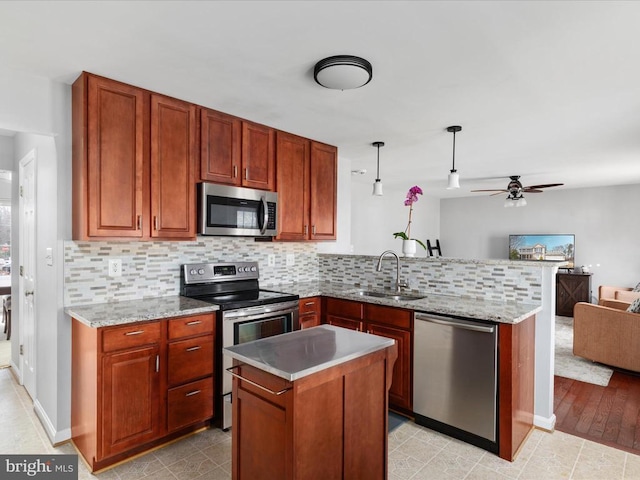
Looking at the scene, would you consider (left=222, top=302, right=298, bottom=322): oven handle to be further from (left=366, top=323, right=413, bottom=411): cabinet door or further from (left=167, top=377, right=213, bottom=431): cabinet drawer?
(left=366, top=323, right=413, bottom=411): cabinet door

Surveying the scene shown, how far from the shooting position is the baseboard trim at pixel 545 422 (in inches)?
108

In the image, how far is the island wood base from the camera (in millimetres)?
1457

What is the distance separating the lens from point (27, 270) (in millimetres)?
3189

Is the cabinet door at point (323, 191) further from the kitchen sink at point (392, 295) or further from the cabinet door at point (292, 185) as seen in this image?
the kitchen sink at point (392, 295)

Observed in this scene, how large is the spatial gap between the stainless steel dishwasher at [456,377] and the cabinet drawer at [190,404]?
1.48 metres

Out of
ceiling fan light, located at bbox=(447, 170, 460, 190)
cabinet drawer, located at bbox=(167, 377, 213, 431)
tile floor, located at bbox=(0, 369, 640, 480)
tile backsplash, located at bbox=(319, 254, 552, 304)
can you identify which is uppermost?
ceiling fan light, located at bbox=(447, 170, 460, 190)

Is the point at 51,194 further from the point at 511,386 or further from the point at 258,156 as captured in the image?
the point at 511,386

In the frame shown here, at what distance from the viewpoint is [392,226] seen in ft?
24.8

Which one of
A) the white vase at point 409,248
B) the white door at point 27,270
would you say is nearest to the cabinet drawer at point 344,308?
the white vase at point 409,248

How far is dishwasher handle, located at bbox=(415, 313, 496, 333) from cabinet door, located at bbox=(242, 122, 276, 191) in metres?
1.70

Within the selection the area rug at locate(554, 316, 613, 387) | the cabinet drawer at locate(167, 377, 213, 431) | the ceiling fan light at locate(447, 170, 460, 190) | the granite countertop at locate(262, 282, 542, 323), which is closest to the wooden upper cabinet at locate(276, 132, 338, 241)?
the granite countertop at locate(262, 282, 542, 323)

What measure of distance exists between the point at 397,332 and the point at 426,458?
84 centimetres

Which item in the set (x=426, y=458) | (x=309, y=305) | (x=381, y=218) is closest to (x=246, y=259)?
(x=309, y=305)

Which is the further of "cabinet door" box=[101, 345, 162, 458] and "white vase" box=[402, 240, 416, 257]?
"white vase" box=[402, 240, 416, 257]
